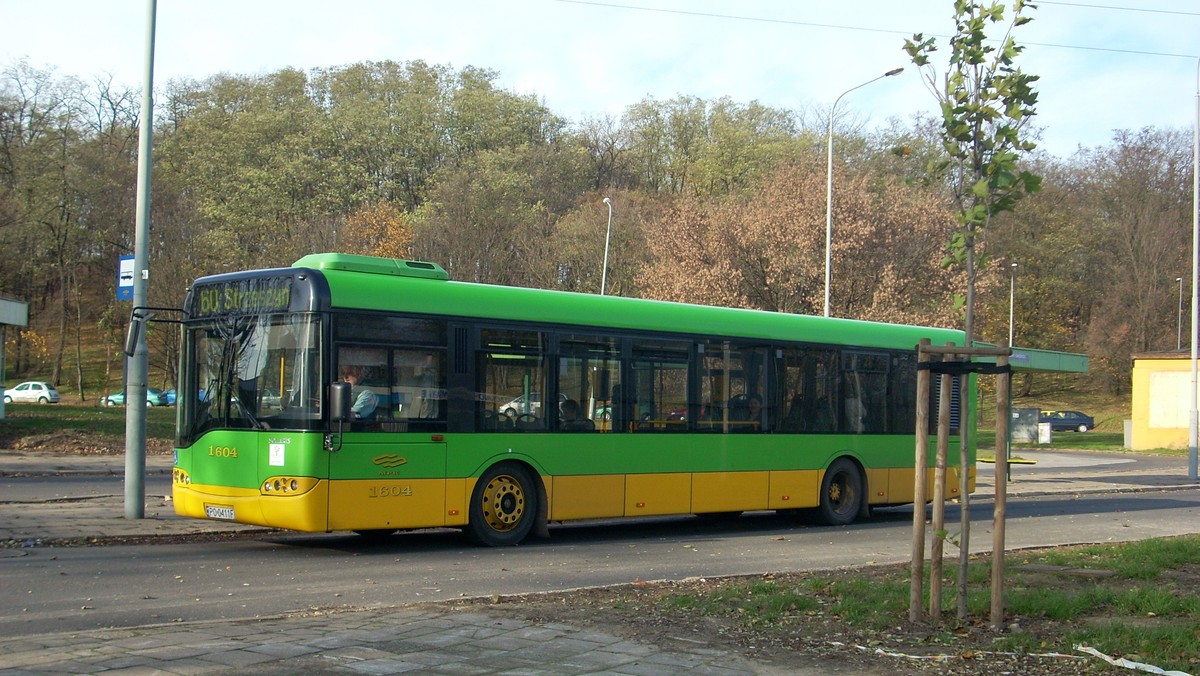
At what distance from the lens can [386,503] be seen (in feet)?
40.4

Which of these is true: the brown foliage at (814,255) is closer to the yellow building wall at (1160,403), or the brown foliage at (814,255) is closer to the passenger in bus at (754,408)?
the yellow building wall at (1160,403)

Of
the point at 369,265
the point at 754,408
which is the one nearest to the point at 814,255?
the point at 754,408

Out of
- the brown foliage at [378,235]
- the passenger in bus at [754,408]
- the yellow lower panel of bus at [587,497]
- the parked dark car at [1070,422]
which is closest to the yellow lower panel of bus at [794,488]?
the passenger in bus at [754,408]

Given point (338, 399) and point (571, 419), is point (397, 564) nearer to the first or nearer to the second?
point (338, 399)

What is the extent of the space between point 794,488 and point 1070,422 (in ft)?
166

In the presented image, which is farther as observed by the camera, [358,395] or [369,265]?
[369,265]

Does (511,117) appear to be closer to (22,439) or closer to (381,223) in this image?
(381,223)

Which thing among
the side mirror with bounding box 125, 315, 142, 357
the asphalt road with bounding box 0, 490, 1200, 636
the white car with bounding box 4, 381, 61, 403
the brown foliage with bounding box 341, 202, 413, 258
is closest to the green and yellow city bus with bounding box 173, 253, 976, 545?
the asphalt road with bounding box 0, 490, 1200, 636

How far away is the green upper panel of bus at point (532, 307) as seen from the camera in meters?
12.5

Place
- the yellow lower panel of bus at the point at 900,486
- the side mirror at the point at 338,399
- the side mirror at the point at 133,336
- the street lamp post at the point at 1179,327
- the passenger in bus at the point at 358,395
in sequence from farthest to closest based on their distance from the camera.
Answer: the street lamp post at the point at 1179,327 < the yellow lower panel of bus at the point at 900,486 < the side mirror at the point at 133,336 < the passenger in bus at the point at 358,395 < the side mirror at the point at 338,399

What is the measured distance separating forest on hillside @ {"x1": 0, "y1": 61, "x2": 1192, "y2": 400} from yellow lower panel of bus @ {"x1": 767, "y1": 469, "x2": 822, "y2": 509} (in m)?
20.9

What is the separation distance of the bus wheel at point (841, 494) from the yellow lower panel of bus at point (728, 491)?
1.28 metres

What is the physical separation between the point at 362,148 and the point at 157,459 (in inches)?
1224

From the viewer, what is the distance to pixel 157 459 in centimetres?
2848
